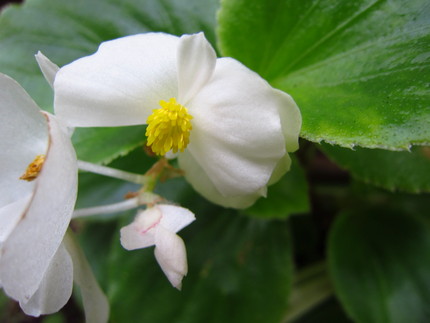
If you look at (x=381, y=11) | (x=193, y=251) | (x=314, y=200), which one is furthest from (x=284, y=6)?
(x=314, y=200)

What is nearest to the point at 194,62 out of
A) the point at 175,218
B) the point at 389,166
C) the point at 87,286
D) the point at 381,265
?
the point at 175,218

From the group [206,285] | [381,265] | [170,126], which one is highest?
[170,126]

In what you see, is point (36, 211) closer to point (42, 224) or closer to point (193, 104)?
point (42, 224)

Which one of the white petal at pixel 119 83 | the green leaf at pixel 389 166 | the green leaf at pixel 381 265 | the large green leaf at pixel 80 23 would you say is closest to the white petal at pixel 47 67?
the white petal at pixel 119 83

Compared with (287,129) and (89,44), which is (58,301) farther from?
(89,44)

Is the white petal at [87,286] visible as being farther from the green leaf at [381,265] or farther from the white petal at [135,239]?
the green leaf at [381,265]
